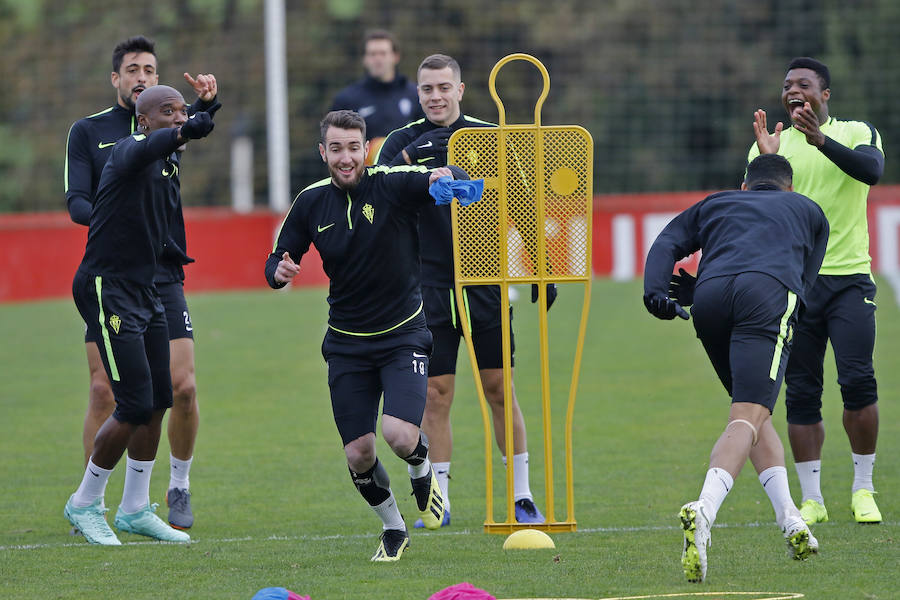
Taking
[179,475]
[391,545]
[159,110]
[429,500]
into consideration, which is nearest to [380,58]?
[179,475]

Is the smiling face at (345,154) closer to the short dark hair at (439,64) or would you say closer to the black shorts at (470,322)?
the short dark hair at (439,64)

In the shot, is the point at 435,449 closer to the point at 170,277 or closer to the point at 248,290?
the point at 170,277

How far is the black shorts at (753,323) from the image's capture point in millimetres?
6305

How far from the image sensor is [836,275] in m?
7.59

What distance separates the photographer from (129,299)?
24.0 feet

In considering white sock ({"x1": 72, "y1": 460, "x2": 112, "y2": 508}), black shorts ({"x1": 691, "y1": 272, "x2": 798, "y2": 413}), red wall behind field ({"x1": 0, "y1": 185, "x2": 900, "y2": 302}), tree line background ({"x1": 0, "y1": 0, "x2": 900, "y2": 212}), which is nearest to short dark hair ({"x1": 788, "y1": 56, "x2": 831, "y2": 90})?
black shorts ({"x1": 691, "y1": 272, "x2": 798, "y2": 413})

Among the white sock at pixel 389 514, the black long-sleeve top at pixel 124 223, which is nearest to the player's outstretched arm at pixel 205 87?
the black long-sleeve top at pixel 124 223

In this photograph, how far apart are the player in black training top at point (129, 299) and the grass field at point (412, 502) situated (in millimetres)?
260

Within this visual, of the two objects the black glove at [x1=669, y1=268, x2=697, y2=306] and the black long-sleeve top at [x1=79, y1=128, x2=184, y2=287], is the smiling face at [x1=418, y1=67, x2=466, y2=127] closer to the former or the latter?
the black long-sleeve top at [x1=79, y1=128, x2=184, y2=287]

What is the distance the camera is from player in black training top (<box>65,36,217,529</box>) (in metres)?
7.92

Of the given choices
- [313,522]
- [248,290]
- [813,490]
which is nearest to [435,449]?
[313,522]

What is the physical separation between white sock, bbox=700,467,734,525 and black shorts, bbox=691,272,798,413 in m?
0.37

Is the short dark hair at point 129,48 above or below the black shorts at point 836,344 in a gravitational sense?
above

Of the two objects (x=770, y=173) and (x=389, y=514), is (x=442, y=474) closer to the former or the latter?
(x=389, y=514)
